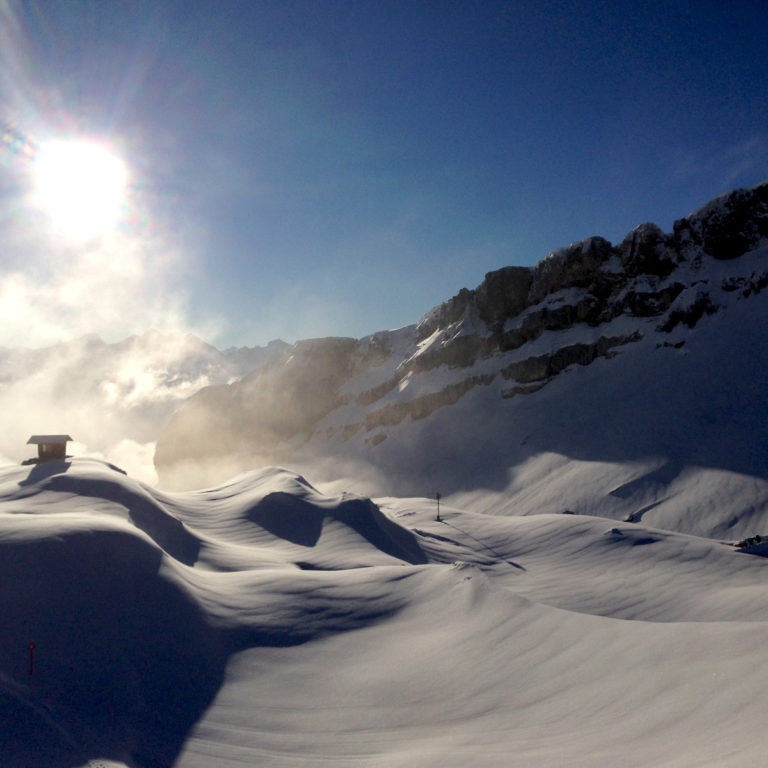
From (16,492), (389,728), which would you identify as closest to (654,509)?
(389,728)

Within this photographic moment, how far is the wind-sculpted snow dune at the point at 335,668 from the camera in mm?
9602

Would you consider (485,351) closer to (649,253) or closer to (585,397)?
(585,397)

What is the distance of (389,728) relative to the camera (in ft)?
39.1

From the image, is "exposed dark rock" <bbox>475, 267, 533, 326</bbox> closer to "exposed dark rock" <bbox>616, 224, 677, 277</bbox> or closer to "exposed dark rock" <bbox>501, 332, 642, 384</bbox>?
"exposed dark rock" <bbox>501, 332, 642, 384</bbox>

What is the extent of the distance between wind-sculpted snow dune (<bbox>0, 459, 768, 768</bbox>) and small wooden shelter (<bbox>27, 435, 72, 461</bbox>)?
593 inches

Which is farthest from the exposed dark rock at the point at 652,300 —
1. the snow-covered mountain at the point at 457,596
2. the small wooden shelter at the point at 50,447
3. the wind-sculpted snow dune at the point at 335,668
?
the small wooden shelter at the point at 50,447

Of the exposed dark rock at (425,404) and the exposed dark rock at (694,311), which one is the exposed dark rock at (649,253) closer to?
the exposed dark rock at (694,311)

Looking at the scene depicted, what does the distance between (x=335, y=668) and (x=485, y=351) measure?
84.1 metres

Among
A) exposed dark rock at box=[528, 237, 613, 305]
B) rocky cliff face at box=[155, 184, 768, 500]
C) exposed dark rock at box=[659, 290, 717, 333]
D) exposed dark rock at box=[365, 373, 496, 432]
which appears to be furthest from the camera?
exposed dark rock at box=[365, 373, 496, 432]

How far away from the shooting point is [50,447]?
3794cm

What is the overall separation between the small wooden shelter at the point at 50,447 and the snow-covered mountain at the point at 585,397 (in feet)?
149

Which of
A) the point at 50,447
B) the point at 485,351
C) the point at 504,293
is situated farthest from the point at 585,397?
the point at 50,447

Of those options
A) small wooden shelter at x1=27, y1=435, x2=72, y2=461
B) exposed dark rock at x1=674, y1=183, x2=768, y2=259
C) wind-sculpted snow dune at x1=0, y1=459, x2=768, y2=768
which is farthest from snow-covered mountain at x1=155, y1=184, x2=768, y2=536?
small wooden shelter at x1=27, y1=435, x2=72, y2=461

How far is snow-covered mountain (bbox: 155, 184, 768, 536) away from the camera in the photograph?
57.3m
